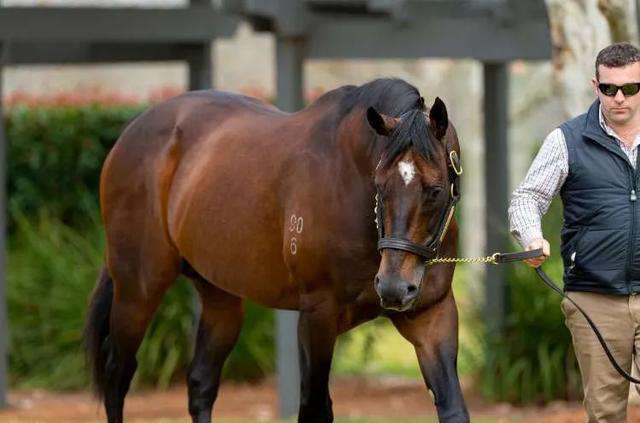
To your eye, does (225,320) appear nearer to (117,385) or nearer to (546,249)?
(117,385)

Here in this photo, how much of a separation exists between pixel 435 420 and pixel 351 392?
254 centimetres

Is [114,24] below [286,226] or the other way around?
the other way around

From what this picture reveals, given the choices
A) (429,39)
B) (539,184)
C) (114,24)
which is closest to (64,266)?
(114,24)

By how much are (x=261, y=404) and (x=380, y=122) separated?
232 inches

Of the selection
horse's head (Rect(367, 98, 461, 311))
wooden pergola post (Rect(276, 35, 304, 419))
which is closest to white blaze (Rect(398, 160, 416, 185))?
horse's head (Rect(367, 98, 461, 311))

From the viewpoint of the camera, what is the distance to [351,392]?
11.4 m

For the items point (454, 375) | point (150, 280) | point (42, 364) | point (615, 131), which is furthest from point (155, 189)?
point (42, 364)

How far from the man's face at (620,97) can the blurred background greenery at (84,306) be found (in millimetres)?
4803

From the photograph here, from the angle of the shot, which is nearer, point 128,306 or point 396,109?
point 396,109

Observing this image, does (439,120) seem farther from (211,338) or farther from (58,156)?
(58,156)

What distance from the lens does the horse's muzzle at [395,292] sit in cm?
487

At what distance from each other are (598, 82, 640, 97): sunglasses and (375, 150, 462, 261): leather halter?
622mm

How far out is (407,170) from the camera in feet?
16.3

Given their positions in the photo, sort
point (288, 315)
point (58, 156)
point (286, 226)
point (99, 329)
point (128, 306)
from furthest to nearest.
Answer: point (58, 156), point (288, 315), point (99, 329), point (128, 306), point (286, 226)
